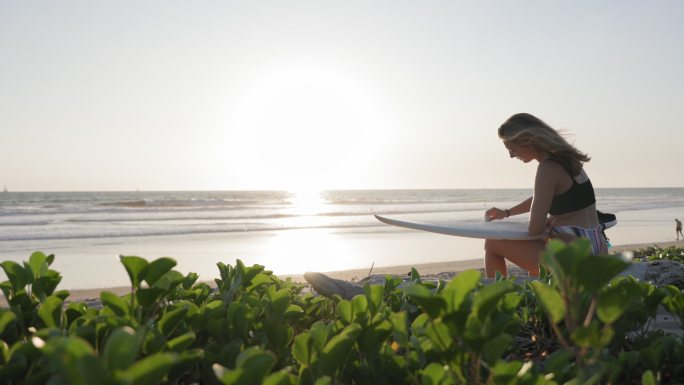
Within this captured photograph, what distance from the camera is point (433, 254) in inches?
427

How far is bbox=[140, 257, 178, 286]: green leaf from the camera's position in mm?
878

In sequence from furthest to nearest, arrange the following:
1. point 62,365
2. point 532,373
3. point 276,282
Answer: point 276,282
point 532,373
point 62,365

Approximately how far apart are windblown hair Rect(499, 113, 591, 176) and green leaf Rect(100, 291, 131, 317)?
12.9ft

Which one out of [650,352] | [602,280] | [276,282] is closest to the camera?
[602,280]

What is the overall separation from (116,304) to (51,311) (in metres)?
0.20

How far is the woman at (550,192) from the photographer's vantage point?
4.37 metres

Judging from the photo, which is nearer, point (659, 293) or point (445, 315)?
point (445, 315)

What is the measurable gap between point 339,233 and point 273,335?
1485cm

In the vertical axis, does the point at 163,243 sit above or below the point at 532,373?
below

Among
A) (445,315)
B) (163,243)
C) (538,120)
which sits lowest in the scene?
(163,243)

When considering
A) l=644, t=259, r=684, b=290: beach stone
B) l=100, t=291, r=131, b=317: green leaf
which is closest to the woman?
l=644, t=259, r=684, b=290: beach stone

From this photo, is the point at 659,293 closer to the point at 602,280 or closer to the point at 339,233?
the point at 602,280

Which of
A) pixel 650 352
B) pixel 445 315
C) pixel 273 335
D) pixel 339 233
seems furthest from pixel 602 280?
pixel 339 233

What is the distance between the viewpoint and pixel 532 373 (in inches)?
30.0
